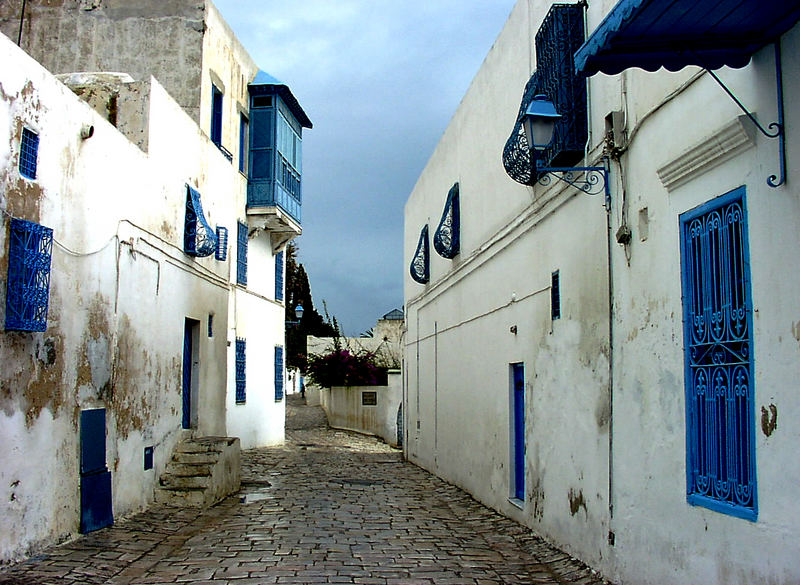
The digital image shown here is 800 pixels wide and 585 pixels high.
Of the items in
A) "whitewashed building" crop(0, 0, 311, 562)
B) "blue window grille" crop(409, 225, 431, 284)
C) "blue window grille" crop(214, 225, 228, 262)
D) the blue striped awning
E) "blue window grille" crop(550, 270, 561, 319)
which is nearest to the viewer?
the blue striped awning

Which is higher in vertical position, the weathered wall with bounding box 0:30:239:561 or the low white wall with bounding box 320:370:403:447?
the weathered wall with bounding box 0:30:239:561

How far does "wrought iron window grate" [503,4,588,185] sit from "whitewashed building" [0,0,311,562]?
4.40 meters

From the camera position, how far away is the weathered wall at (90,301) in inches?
291

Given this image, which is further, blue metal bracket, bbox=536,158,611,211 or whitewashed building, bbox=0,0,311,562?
whitewashed building, bbox=0,0,311,562

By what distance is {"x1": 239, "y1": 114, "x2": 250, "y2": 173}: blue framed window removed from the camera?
19.2 meters

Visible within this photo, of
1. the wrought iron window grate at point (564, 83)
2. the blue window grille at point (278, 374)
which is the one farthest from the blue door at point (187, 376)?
the blue window grille at point (278, 374)

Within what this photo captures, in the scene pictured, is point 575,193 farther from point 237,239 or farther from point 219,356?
point 237,239

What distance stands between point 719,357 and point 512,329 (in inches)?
211

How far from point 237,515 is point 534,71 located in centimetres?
628

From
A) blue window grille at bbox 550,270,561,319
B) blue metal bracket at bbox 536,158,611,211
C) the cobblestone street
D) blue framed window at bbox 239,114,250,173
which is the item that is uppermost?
blue framed window at bbox 239,114,250,173

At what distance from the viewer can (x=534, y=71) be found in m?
9.33

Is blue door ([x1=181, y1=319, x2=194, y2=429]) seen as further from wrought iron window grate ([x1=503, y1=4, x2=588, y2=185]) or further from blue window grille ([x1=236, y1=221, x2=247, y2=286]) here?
wrought iron window grate ([x1=503, y1=4, x2=588, y2=185])

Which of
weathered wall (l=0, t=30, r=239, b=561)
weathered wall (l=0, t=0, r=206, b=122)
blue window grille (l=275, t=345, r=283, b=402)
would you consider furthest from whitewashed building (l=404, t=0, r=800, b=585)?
blue window grille (l=275, t=345, r=283, b=402)

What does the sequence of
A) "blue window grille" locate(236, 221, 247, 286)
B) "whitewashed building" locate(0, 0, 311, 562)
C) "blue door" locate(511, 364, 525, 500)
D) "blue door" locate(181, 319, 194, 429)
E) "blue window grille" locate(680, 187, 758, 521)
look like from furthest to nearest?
"blue window grille" locate(236, 221, 247, 286), "blue door" locate(181, 319, 194, 429), "blue door" locate(511, 364, 525, 500), "whitewashed building" locate(0, 0, 311, 562), "blue window grille" locate(680, 187, 758, 521)
